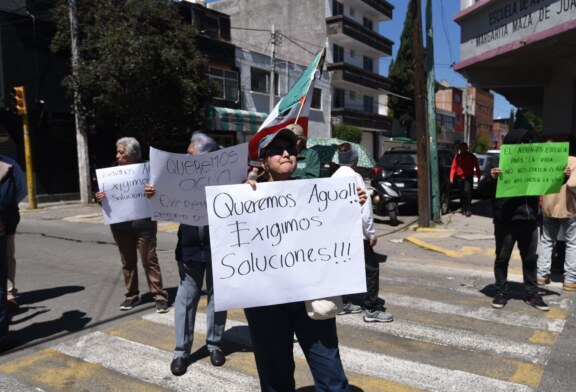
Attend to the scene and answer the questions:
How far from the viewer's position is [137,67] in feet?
56.3

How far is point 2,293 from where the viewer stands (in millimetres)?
4449

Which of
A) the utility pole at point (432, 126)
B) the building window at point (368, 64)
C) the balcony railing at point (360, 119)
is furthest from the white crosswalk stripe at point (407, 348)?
the building window at point (368, 64)

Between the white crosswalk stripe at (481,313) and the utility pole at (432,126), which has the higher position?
the utility pole at (432,126)

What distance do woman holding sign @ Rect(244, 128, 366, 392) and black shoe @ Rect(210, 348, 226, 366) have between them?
4.73 feet

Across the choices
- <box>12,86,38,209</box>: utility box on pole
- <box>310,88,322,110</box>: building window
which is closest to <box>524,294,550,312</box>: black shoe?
<box>12,86,38,209</box>: utility box on pole

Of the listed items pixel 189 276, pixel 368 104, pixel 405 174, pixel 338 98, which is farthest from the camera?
pixel 368 104

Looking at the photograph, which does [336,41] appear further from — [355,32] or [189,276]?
[189,276]

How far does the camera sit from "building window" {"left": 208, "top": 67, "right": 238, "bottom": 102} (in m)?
27.2

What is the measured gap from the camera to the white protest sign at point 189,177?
12.1 feet

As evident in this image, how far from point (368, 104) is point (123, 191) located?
42.2 meters

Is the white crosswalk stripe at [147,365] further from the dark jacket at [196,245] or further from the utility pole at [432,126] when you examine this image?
the utility pole at [432,126]

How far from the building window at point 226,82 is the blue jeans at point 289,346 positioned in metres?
25.4

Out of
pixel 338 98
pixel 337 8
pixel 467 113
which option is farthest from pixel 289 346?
pixel 467 113

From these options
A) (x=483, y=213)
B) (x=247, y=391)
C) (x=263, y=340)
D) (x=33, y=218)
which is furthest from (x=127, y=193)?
(x=33, y=218)
